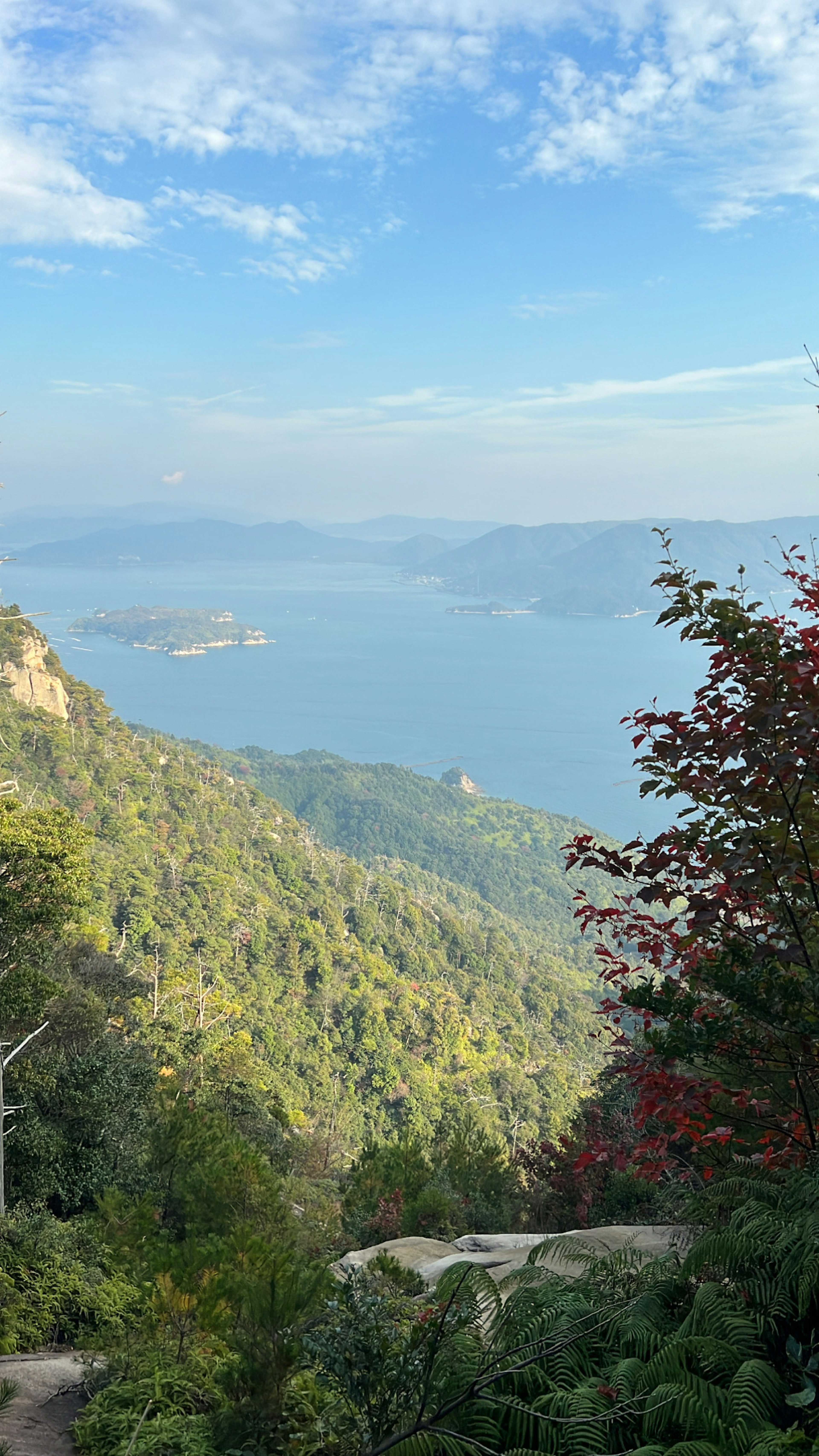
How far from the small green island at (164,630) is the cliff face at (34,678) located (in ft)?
427

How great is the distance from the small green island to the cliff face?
130187 millimetres

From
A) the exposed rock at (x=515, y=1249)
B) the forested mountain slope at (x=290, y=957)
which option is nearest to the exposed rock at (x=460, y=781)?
the forested mountain slope at (x=290, y=957)

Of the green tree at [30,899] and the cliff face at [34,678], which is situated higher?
the cliff face at [34,678]

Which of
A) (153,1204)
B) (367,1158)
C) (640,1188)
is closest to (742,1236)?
(640,1188)

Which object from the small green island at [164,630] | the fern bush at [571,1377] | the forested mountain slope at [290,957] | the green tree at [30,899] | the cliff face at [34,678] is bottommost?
the forested mountain slope at [290,957]

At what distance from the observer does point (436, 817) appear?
315ft

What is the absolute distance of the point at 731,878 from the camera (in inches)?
93.1

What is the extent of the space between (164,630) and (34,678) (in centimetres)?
13854

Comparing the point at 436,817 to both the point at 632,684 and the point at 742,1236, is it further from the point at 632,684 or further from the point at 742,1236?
the point at 742,1236

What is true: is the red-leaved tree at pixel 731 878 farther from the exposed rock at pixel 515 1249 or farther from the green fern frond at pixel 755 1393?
the exposed rock at pixel 515 1249

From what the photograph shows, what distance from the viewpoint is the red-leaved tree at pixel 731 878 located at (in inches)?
97.7

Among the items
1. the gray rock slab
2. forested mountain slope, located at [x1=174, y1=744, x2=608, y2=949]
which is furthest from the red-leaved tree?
forested mountain slope, located at [x1=174, y1=744, x2=608, y2=949]

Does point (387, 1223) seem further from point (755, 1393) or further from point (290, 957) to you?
point (290, 957)

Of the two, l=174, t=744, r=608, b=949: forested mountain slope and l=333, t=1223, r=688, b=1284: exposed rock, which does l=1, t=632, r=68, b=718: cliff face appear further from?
l=333, t=1223, r=688, b=1284: exposed rock
